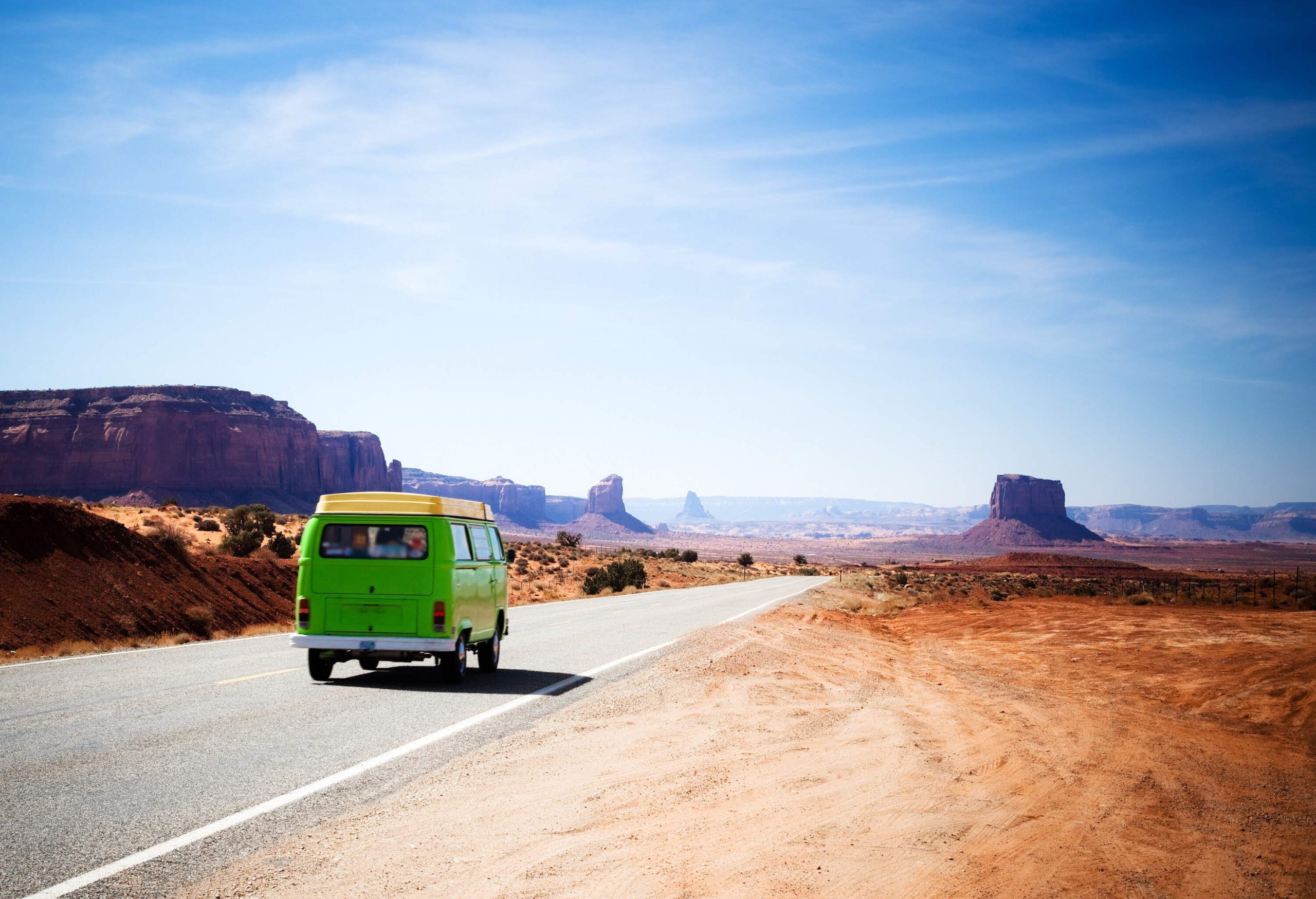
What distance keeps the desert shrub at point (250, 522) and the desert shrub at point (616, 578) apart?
15.5 metres

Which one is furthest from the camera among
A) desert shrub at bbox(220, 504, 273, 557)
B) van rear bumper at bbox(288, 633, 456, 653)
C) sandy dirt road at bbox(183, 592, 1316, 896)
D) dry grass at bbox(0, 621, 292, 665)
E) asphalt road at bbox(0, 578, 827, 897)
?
desert shrub at bbox(220, 504, 273, 557)

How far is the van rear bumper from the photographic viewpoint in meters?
11.9

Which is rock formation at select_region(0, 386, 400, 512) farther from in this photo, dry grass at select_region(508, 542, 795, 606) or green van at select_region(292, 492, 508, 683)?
green van at select_region(292, 492, 508, 683)

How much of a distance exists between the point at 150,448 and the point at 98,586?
387 ft

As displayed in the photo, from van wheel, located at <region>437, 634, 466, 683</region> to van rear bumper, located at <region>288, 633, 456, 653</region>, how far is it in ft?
1.04

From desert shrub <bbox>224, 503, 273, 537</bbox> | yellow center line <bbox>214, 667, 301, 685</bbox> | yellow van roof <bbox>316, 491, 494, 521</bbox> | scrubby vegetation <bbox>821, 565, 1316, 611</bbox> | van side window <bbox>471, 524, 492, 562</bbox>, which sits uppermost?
yellow van roof <bbox>316, 491, 494, 521</bbox>

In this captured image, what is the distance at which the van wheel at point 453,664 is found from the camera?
1245 centimetres

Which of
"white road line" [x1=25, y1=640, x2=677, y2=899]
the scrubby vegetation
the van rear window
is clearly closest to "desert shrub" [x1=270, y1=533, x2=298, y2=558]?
the scrubby vegetation

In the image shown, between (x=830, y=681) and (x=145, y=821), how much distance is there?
9908 millimetres

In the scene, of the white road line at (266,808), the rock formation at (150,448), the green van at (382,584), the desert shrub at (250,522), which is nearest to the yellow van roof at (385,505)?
the green van at (382,584)

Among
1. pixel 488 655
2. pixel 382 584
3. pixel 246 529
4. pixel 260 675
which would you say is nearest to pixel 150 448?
pixel 246 529

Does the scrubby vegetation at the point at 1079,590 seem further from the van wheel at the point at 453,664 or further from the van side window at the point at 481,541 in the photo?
the van wheel at the point at 453,664

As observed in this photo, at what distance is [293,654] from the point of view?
15891mm

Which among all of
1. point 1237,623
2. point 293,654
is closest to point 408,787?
point 293,654
